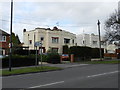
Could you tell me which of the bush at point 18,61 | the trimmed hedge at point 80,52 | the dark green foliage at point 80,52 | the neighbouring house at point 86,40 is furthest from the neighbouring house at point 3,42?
the neighbouring house at point 86,40

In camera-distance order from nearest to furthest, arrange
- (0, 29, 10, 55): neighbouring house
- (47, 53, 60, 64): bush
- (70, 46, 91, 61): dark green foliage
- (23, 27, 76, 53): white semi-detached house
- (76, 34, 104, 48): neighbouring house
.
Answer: (47, 53, 60, 64): bush < (70, 46, 91, 61): dark green foliage < (0, 29, 10, 55): neighbouring house < (23, 27, 76, 53): white semi-detached house < (76, 34, 104, 48): neighbouring house

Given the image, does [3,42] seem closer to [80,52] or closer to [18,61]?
[80,52]

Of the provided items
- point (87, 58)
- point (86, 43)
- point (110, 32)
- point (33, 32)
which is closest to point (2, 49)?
point (33, 32)

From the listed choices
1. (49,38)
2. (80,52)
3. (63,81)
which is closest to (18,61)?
(63,81)

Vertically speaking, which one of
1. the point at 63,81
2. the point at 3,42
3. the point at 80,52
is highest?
the point at 3,42

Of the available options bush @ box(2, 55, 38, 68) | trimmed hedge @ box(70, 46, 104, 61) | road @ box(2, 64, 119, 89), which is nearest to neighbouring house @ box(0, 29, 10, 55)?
trimmed hedge @ box(70, 46, 104, 61)

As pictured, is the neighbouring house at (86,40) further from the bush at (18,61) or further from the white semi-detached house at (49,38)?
the bush at (18,61)

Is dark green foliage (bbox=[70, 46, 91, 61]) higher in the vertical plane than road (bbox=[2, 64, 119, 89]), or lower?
higher

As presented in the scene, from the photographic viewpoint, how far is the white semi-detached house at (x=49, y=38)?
52.5 meters

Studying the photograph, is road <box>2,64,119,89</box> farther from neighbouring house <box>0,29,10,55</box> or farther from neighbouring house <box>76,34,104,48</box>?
neighbouring house <box>76,34,104,48</box>

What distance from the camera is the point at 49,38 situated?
2090 inches

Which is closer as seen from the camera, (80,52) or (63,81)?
(63,81)

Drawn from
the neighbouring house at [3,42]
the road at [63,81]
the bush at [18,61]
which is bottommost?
the road at [63,81]

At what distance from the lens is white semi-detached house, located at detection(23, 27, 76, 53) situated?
5252 centimetres
